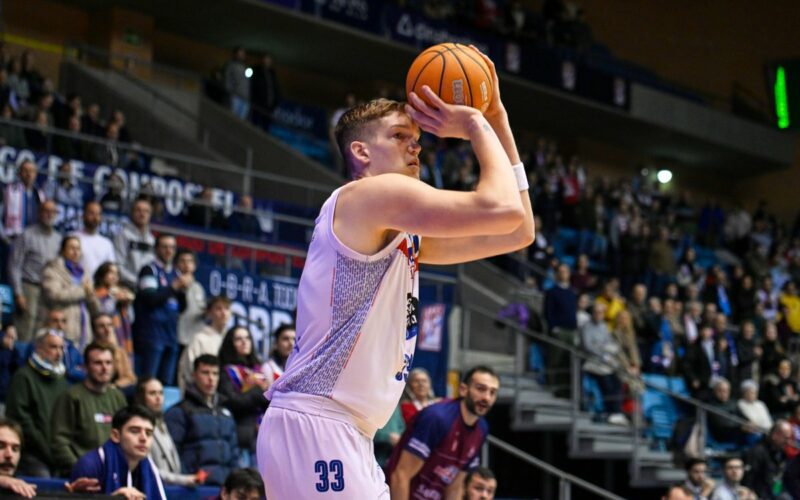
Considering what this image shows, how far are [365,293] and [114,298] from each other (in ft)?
22.8

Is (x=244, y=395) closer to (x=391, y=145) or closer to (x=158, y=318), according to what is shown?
(x=158, y=318)

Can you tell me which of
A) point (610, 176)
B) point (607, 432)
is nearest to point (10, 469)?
point (607, 432)

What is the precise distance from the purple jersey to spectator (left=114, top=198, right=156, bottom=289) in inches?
165

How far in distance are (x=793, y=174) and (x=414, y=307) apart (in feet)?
89.8

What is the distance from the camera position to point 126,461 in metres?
7.12

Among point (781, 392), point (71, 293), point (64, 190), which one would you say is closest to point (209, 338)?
point (71, 293)

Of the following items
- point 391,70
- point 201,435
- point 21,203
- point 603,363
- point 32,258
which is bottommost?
point 201,435

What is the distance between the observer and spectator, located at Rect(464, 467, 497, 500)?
8.32 meters

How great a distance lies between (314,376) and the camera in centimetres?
379

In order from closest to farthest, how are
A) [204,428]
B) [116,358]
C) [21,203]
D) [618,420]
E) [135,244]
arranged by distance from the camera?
[204,428], [116,358], [135,244], [21,203], [618,420]

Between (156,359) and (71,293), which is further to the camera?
(156,359)

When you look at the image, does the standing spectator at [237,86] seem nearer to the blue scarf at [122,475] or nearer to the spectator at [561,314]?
the spectator at [561,314]

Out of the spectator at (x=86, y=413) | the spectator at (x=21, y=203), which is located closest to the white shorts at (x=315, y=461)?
the spectator at (x=86, y=413)

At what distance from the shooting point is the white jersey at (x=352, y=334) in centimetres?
377
